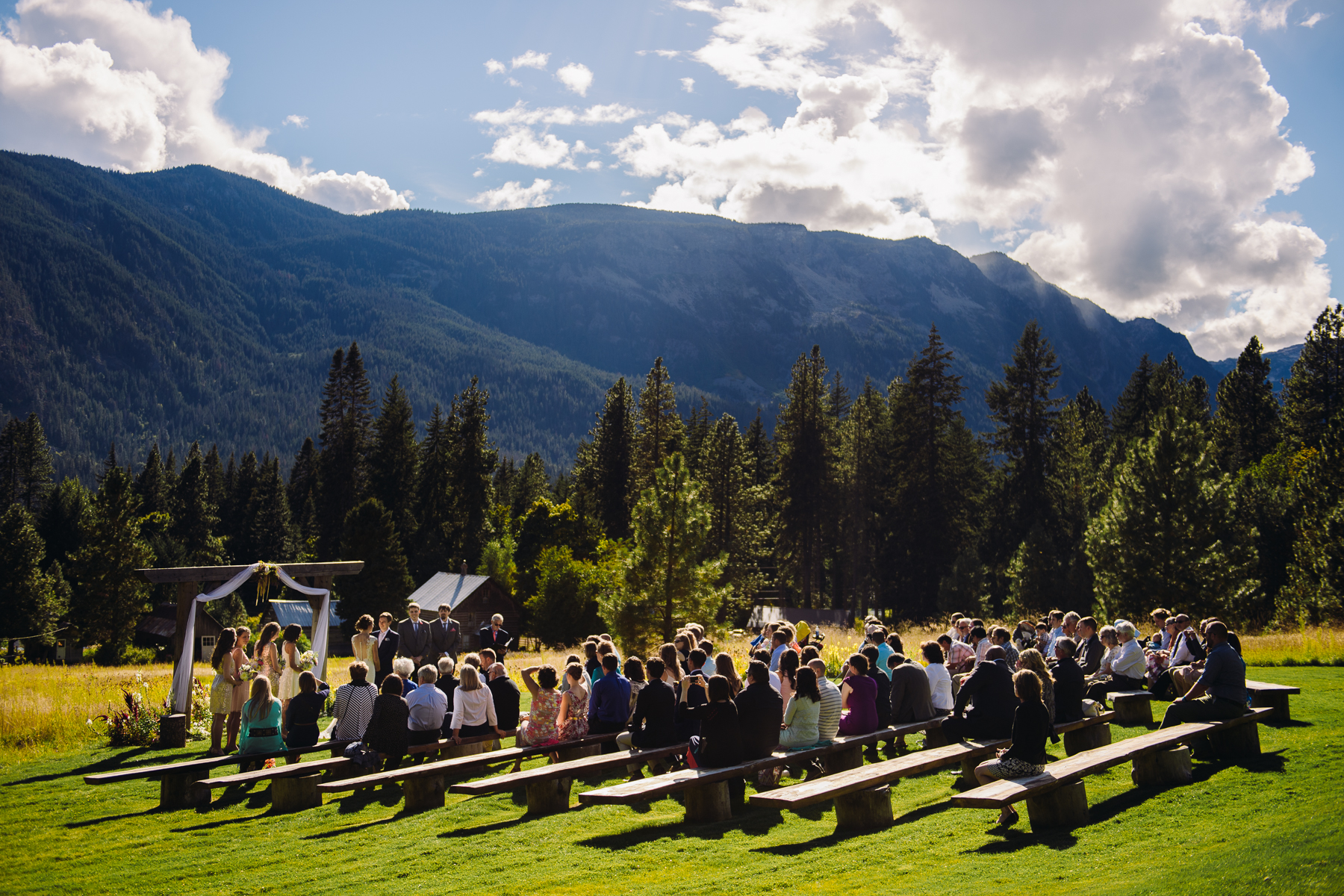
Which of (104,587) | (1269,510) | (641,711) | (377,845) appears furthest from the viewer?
(104,587)

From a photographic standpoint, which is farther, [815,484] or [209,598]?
[815,484]

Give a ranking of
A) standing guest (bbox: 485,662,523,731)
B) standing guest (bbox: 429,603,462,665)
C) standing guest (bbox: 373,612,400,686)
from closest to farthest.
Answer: standing guest (bbox: 485,662,523,731) < standing guest (bbox: 373,612,400,686) < standing guest (bbox: 429,603,462,665)

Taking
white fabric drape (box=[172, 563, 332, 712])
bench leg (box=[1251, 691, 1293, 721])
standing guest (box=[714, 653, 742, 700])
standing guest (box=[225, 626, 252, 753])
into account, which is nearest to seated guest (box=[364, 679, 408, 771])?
standing guest (box=[225, 626, 252, 753])

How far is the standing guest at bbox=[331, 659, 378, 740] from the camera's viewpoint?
1058 centimetres

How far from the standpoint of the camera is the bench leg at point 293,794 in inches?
370

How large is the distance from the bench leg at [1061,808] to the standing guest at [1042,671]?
110cm

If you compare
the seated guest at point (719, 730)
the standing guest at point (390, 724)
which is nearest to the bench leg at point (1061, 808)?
the seated guest at point (719, 730)

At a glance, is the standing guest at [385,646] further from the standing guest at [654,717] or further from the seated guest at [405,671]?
the standing guest at [654,717]

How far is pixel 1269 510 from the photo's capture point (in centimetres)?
3622

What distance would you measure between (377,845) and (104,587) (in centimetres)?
4613

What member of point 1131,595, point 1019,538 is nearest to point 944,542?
point 1019,538

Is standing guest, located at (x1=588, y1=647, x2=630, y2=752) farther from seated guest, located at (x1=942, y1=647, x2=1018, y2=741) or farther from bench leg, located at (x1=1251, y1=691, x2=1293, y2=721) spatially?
bench leg, located at (x1=1251, y1=691, x2=1293, y2=721)

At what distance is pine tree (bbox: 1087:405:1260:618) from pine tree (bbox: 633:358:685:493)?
25532 millimetres

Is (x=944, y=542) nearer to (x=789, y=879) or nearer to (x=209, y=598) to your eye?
(x=209, y=598)
